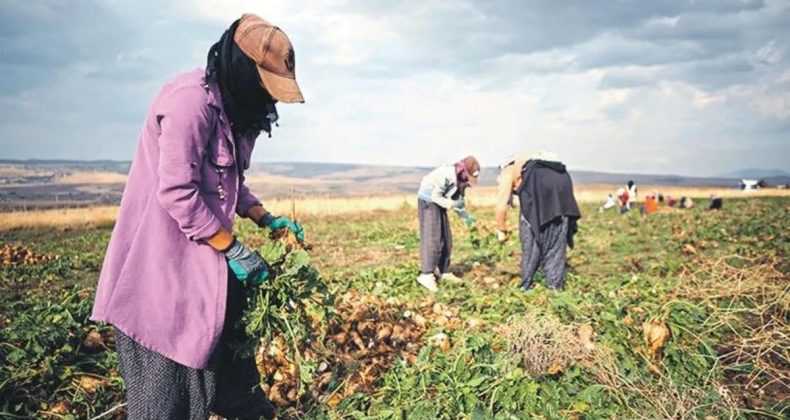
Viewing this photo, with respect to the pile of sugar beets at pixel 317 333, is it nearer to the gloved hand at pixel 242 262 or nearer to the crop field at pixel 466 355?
the crop field at pixel 466 355

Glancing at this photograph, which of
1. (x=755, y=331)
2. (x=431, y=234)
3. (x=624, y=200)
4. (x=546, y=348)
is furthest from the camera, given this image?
(x=624, y=200)

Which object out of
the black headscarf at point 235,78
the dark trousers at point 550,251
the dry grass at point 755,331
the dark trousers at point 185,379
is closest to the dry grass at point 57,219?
the dark trousers at point 550,251

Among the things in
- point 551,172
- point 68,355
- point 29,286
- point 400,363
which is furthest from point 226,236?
point 29,286

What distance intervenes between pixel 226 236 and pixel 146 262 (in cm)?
30

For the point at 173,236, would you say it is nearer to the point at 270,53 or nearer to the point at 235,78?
the point at 235,78

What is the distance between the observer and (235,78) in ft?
6.58

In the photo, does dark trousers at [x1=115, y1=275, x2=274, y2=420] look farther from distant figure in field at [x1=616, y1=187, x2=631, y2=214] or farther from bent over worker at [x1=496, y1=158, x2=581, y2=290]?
distant figure in field at [x1=616, y1=187, x2=631, y2=214]

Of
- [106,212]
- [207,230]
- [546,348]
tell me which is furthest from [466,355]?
[106,212]

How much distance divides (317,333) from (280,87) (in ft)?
6.26

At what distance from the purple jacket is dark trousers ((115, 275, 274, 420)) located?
10 cm

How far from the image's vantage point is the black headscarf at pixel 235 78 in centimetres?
199

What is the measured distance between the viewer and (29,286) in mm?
7965

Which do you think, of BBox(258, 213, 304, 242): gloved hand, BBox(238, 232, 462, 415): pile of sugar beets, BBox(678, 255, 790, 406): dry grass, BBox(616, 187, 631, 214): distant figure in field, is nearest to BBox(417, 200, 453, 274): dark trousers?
BBox(238, 232, 462, 415): pile of sugar beets

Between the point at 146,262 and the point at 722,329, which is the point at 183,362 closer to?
the point at 146,262
